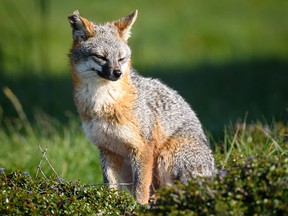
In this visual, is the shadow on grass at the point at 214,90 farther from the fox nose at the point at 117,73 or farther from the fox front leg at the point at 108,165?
the fox nose at the point at 117,73

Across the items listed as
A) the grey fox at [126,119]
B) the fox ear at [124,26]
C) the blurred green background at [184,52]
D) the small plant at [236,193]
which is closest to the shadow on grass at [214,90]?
the blurred green background at [184,52]

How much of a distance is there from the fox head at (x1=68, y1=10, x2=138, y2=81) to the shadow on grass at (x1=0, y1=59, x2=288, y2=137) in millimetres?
2139

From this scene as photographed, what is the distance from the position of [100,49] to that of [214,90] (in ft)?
23.7

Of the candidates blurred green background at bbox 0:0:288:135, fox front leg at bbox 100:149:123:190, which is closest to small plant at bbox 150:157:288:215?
fox front leg at bbox 100:149:123:190

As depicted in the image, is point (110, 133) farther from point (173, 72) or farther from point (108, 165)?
point (173, 72)

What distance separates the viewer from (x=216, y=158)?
739 centimetres

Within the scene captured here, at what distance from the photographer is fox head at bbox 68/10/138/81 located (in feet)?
22.5

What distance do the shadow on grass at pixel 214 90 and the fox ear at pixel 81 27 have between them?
92.0 inches

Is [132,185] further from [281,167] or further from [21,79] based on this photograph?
[21,79]

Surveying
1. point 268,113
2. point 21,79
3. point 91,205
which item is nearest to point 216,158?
point 91,205

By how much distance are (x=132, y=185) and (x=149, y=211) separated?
1861mm

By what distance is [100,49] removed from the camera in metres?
6.95

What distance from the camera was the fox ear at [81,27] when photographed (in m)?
7.08

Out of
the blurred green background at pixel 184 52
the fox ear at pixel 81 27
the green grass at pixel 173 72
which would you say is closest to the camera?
the fox ear at pixel 81 27
